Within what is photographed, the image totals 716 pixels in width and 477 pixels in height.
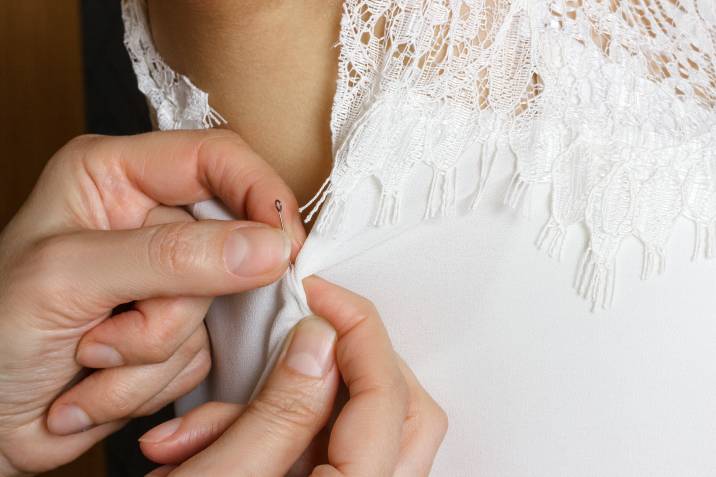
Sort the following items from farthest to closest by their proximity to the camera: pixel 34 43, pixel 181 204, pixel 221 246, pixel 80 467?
pixel 80 467, pixel 34 43, pixel 181 204, pixel 221 246

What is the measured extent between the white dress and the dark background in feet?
2.92

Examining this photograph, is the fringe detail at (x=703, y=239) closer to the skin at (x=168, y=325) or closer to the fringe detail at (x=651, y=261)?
the fringe detail at (x=651, y=261)

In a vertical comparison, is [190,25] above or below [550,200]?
above

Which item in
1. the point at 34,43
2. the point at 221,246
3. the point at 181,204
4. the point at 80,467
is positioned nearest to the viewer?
the point at 221,246

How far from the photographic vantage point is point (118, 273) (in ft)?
1.87

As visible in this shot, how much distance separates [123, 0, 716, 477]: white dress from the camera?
0.57 metres

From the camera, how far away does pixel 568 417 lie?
58cm

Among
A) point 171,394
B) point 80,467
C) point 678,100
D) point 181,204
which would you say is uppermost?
point 678,100

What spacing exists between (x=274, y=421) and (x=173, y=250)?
0.14 m

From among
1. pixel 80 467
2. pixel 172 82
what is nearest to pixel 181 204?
pixel 172 82

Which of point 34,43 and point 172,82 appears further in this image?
point 34,43

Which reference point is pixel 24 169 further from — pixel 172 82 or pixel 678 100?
pixel 678 100

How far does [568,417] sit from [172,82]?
18.6 inches

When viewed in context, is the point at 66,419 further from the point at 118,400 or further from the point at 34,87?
the point at 34,87
